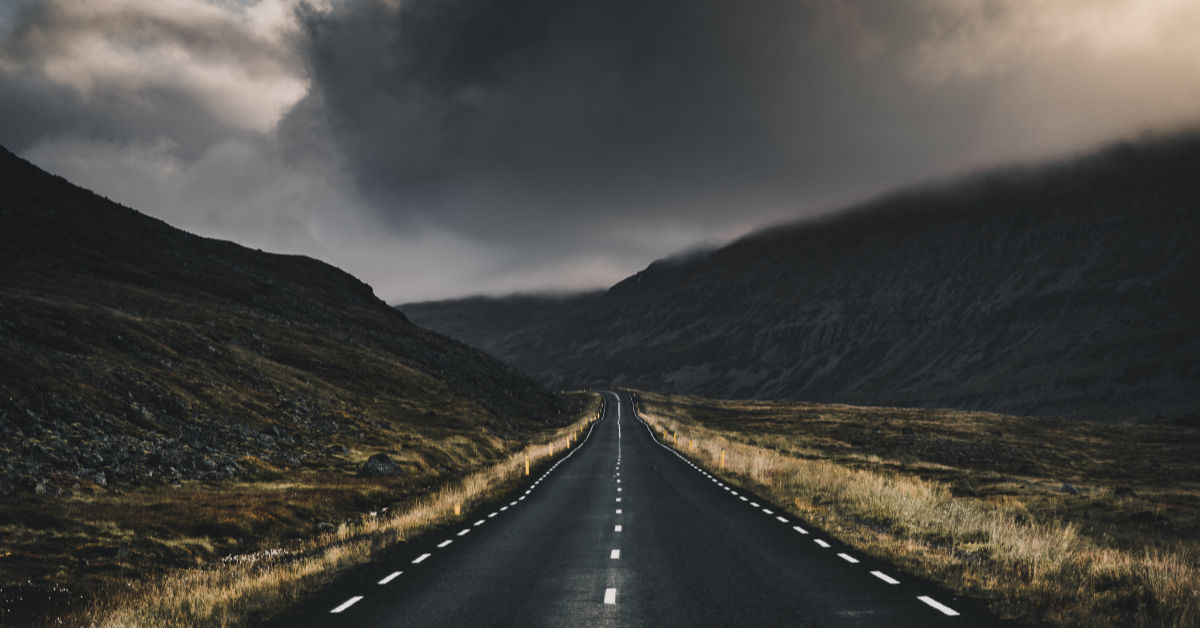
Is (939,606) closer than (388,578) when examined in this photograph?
Yes

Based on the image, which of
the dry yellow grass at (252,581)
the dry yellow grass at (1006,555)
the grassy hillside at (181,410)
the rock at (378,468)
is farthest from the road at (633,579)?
A: the rock at (378,468)

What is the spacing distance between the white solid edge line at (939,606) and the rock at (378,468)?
82.8 ft

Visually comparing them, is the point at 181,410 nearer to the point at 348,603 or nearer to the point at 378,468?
the point at 378,468

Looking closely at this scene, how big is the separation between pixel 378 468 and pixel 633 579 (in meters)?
22.8

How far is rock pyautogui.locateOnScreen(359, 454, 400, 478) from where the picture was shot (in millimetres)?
30873

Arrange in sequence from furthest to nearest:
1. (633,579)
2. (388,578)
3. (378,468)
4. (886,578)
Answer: (378,468) < (388,578) < (633,579) < (886,578)

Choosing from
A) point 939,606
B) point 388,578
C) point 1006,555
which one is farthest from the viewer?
point 1006,555

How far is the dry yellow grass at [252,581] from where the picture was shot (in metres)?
9.12

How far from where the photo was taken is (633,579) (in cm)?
1102

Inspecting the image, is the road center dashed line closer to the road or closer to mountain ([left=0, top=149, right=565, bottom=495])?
the road

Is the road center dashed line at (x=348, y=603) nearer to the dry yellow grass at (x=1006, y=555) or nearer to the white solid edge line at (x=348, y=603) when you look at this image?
the white solid edge line at (x=348, y=603)

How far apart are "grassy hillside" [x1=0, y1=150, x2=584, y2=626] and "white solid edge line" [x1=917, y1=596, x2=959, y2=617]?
12.6 meters

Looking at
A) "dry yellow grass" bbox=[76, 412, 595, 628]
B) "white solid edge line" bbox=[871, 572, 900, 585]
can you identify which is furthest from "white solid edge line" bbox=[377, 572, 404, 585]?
"white solid edge line" bbox=[871, 572, 900, 585]

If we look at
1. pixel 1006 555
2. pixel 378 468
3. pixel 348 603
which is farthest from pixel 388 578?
pixel 378 468
